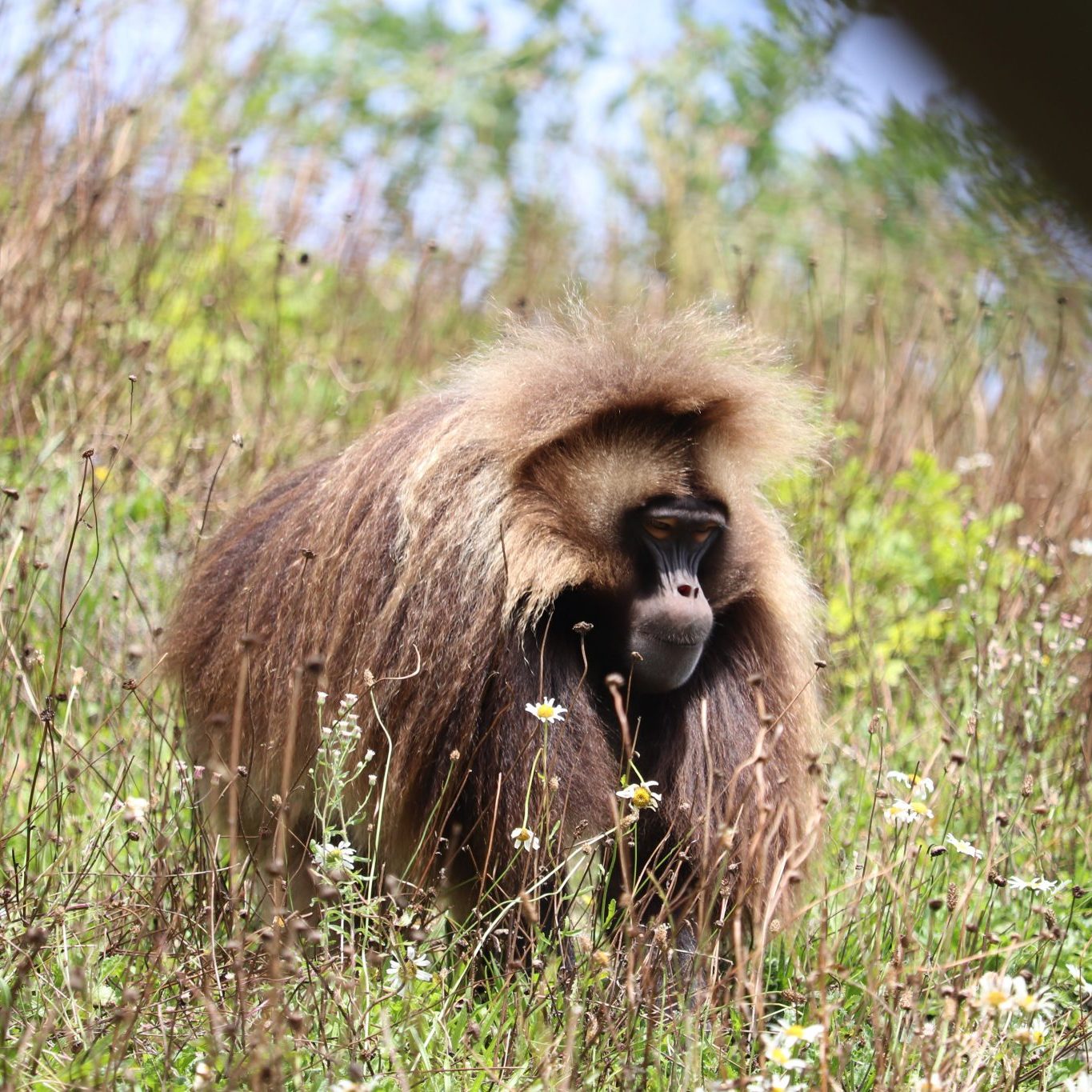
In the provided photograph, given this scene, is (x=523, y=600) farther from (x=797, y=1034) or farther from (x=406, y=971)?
(x=797, y=1034)

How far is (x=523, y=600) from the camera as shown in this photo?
12.2ft

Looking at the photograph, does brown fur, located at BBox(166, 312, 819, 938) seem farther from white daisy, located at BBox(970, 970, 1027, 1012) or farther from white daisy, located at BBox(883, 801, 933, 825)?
white daisy, located at BBox(970, 970, 1027, 1012)

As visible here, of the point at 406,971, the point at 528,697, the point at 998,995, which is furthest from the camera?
the point at 528,697

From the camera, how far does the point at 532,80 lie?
1321cm

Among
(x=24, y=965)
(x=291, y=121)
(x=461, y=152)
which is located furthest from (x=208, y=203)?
(x=24, y=965)

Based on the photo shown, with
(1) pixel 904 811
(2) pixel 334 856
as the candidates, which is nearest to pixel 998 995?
(1) pixel 904 811

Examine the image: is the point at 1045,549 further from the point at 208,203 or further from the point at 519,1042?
the point at 208,203

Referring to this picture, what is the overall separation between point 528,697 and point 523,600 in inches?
10.6

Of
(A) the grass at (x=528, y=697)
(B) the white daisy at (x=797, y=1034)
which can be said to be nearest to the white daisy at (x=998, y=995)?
(A) the grass at (x=528, y=697)

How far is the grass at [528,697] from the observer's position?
9.36 ft

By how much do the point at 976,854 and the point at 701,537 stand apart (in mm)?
1289

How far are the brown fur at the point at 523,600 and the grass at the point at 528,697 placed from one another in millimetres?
288

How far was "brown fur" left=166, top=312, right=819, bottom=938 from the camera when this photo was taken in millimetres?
3561

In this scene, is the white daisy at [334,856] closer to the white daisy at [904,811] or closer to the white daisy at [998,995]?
the white daisy at [904,811]
